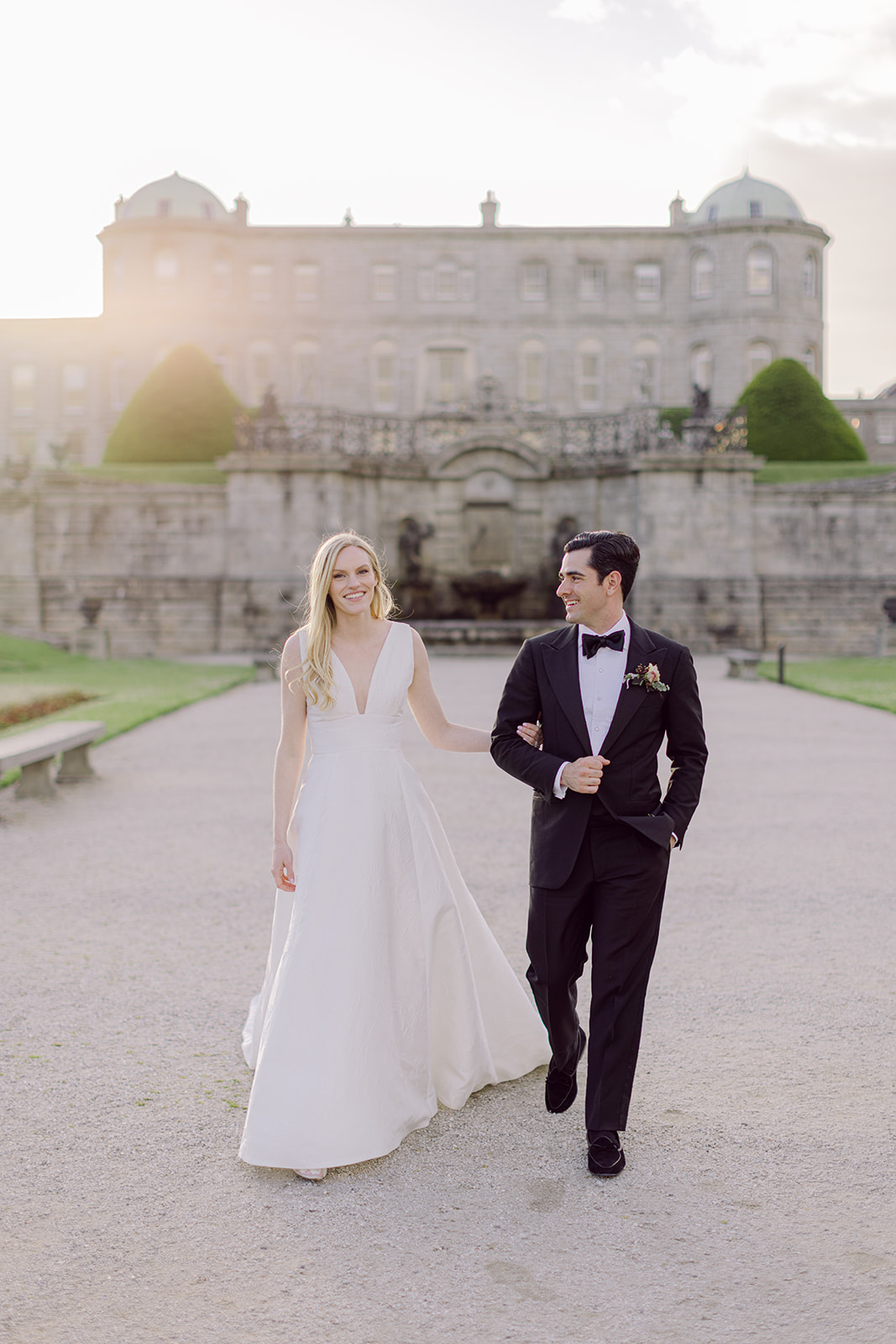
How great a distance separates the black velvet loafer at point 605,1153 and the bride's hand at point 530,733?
45.5 inches

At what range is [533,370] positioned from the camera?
57.2 metres

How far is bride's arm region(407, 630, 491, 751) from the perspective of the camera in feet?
13.7

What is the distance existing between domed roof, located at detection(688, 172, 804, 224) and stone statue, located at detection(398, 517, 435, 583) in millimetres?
34833

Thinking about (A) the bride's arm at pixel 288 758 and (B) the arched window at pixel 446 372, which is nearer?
(A) the bride's arm at pixel 288 758

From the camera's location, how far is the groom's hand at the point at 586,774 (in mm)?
3588

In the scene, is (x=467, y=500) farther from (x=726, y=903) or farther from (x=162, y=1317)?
(x=162, y=1317)

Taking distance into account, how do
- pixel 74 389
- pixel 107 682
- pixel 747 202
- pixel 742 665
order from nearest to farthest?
pixel 107 682, pixel 742 665, pixel 747 202, pixel 74 389

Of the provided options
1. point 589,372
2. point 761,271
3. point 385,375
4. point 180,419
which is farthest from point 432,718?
point 761,271

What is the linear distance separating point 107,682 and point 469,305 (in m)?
41.0

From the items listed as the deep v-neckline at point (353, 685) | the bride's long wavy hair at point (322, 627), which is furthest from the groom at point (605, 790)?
the bride's long wavy hair at point (322, 627)

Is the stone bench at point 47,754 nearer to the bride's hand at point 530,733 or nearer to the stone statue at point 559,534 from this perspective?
the bride's hand at point 530,733

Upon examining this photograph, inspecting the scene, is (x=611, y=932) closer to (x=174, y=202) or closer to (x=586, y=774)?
(x=586, y=774)

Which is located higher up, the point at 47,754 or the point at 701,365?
the point at 701,365

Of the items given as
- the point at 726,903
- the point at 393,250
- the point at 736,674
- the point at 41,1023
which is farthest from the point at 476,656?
the point at 393,250
